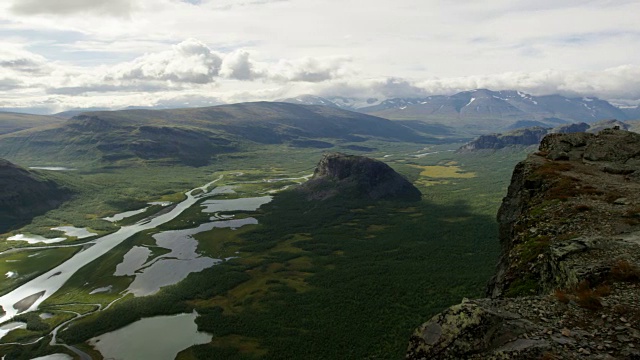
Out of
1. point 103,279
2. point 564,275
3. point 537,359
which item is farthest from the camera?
point 103,279

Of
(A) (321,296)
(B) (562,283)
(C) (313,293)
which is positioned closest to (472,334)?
(B) (562,283)

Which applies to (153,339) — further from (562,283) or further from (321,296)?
(562,283)

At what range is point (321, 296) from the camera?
4840 inches

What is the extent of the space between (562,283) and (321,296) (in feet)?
329

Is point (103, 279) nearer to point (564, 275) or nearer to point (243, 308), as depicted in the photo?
point (243, 308)

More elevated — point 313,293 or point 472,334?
point 472,334

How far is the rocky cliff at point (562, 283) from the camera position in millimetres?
21250

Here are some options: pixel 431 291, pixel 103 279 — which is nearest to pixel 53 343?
pixel 103 279

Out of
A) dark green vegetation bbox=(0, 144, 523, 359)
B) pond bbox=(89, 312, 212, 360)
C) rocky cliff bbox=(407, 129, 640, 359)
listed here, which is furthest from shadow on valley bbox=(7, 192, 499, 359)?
rocky cliff bbox=(407, 129, 640, 359)

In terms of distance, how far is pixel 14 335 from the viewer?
379ft

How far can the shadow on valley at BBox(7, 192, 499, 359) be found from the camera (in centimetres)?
9688

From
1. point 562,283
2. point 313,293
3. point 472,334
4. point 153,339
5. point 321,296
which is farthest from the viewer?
point 313,293

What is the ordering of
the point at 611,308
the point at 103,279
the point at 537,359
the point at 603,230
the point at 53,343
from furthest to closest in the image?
the point at 103,279, the point at 53,343, the point at 603,230, the point at 611,308, the point at 537,359

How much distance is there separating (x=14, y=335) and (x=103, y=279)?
4038 cm
